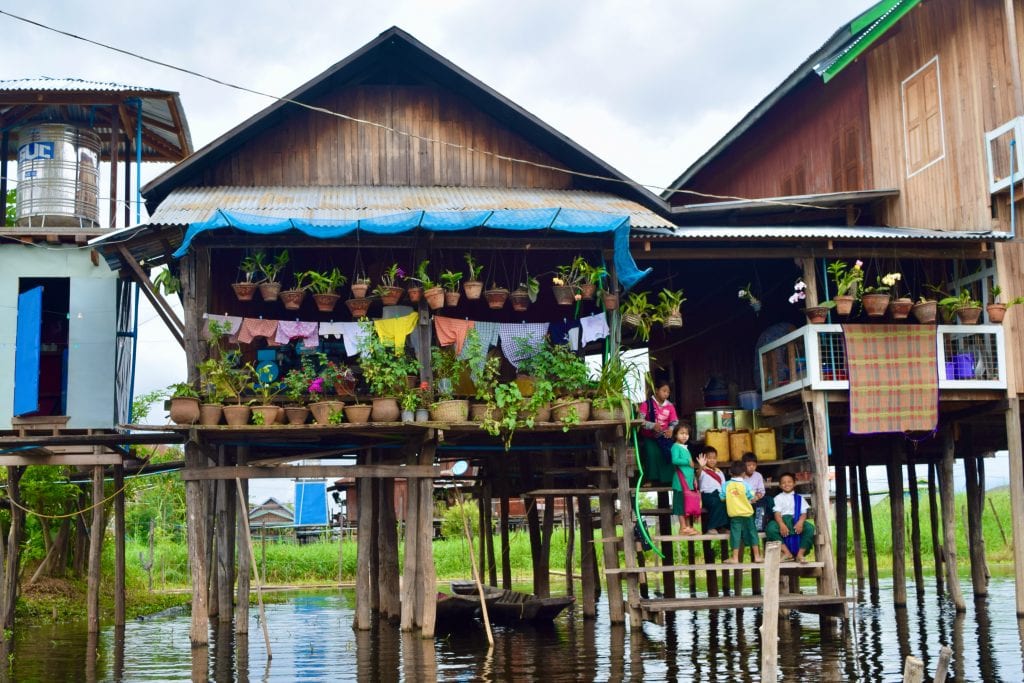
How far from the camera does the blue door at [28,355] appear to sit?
17828 mm

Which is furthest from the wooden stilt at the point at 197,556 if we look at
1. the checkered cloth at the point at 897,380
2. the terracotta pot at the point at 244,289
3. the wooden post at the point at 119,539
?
the checkered cloth at the point at 897,380

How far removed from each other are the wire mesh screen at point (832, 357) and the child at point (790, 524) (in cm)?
163

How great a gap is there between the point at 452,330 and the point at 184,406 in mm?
3674

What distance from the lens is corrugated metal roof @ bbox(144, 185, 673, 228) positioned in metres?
16.8

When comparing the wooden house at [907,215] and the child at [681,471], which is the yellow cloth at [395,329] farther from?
the child at [681,471]

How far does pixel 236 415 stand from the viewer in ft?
51.3

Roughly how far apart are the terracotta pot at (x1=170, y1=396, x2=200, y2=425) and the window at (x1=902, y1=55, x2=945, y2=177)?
38.5 ft

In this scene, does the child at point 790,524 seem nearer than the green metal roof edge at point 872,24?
Yes

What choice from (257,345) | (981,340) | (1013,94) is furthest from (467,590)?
(1013,94)

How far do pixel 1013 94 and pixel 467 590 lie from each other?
11.8m

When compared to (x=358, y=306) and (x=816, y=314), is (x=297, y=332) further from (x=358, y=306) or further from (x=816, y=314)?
(x=816, y=314)

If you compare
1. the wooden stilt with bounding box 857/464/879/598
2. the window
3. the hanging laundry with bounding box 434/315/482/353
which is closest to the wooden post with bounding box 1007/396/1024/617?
the window

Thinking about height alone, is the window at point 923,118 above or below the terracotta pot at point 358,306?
above

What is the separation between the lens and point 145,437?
17828 mm
